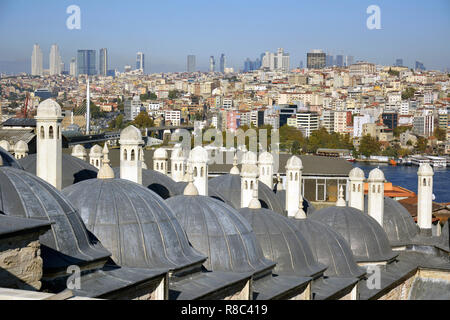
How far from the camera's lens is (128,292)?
612 cm

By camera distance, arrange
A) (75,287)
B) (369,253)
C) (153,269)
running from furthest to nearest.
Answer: (369,253) < (153,269) < (75,287)

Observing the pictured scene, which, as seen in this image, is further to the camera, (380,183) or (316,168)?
(316,168)

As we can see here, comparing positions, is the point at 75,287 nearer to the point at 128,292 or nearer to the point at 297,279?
the point at 128,292

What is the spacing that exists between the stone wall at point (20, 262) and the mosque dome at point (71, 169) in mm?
5776

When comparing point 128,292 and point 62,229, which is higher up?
point 62,229

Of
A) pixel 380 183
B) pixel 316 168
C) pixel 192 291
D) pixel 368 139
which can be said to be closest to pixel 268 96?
pixel 368 139

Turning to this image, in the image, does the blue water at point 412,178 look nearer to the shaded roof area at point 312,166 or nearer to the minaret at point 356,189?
the shaded roof area at point 312,166

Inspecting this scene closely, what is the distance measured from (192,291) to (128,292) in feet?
3.60

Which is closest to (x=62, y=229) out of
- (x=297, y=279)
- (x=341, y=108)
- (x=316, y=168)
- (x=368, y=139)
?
(x=297, y=279)

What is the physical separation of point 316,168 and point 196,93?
3732 inches

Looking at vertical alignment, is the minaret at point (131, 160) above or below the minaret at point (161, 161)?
above

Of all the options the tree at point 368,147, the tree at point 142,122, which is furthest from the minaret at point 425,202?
the tree at point 142,122

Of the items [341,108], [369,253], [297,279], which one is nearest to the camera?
[297,279]

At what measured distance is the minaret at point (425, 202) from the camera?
15102 mm
